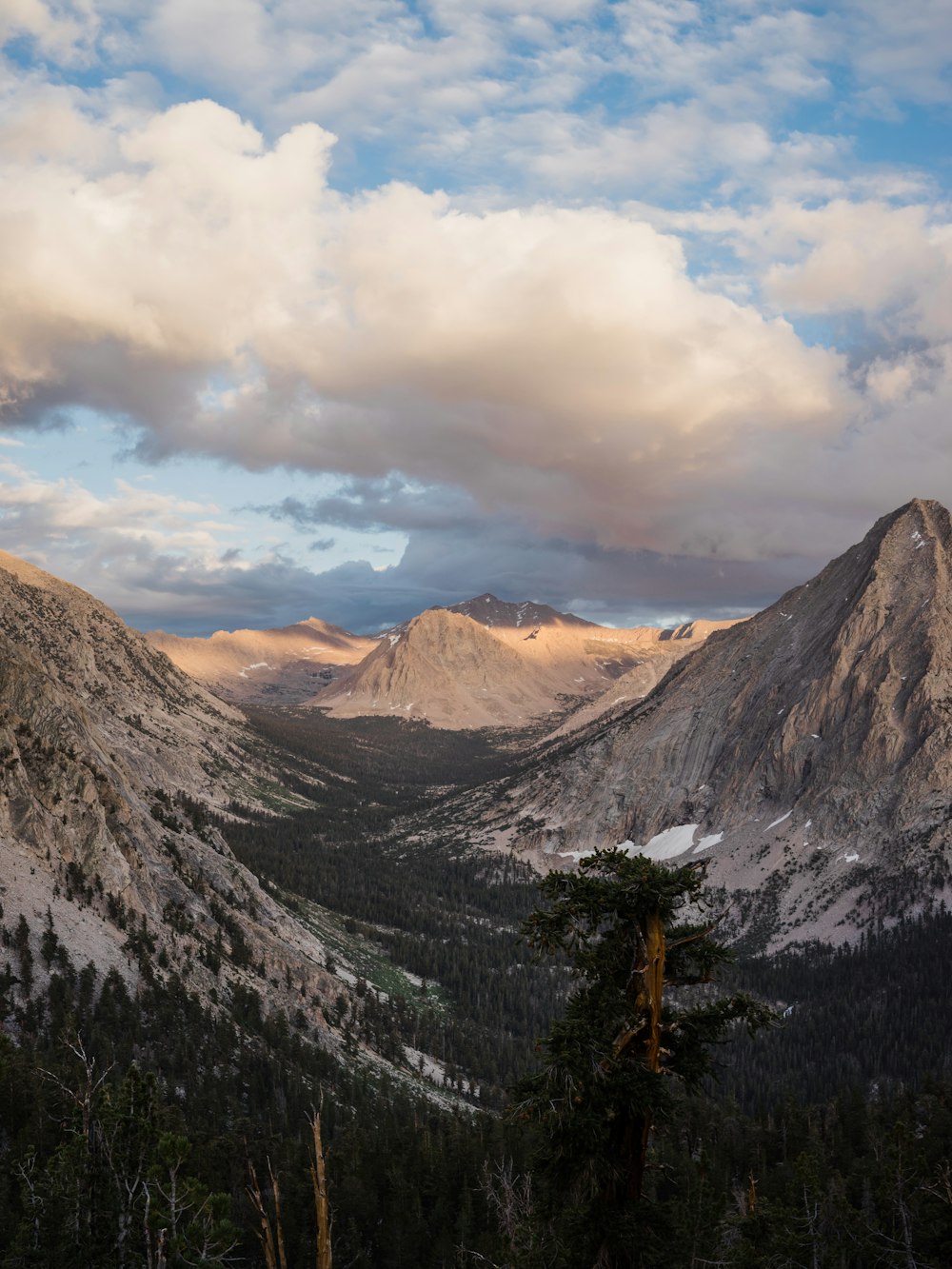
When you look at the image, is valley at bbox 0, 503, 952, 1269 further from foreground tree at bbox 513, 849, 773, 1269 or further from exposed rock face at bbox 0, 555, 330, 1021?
foreground tree at bbox 513, 849, 773, 1269

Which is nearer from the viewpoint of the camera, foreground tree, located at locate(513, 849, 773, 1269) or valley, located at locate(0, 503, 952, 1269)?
foreground tree, located at locate(513, 849, 773, 1269)

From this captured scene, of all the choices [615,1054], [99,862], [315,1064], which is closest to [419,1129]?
[315,1064]

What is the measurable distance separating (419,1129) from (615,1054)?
8221 centimetres

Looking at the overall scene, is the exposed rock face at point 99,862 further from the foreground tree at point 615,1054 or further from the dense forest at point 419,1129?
the foreground tree at point 615,1054

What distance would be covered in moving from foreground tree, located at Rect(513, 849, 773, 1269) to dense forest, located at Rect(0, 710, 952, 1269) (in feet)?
1.03

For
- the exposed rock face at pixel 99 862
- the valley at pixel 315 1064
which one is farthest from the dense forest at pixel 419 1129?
the exposed rock face at pixel 99 862

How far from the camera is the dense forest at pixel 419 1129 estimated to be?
2667 centimetres

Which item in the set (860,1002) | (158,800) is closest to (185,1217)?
(158,800)

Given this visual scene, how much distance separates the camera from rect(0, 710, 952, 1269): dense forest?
1050 inches

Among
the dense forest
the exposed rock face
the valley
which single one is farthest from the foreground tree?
the exposed rock face

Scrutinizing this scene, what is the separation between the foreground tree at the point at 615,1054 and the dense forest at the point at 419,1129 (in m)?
0.31

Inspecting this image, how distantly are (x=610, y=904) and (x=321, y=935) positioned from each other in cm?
16224

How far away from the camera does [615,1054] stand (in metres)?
14.5

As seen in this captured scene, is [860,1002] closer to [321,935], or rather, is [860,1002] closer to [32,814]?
[321,935]
